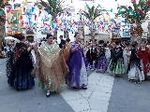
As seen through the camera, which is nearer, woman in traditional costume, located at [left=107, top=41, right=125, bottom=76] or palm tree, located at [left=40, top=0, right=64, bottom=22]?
woman in traditional costume, located at [left=107, top=41, right=125, bottom=76]

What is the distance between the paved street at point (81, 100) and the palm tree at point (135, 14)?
1829 cm

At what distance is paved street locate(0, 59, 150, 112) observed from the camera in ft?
22.4

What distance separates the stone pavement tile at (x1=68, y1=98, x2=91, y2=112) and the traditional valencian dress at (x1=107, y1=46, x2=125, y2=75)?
4563mm

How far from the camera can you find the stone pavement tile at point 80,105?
264 inches

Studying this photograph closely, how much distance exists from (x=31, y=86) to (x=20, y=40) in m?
1.30

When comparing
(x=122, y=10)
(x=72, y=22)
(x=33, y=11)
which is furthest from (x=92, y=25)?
(x=33, y=11)

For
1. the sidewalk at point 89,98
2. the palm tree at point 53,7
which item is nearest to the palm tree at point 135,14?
the palm tree at point 53,7

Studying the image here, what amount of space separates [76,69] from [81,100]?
1218 mm

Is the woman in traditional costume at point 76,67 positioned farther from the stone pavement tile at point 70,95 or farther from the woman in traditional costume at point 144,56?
the woman in traditional costume at point 144,56

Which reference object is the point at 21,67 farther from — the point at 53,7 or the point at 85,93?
the point at 53,7

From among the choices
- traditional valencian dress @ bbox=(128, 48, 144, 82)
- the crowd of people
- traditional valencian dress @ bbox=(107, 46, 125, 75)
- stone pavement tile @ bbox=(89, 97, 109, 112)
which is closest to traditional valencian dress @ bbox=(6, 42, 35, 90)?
the crowd of people

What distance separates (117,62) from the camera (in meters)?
11.9

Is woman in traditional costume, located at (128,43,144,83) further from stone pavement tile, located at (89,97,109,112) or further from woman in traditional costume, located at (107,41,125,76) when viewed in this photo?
stone pavement tile, located at (89,97,109,112)

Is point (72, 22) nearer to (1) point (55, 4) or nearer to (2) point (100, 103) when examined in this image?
(1) point (55, 4)
